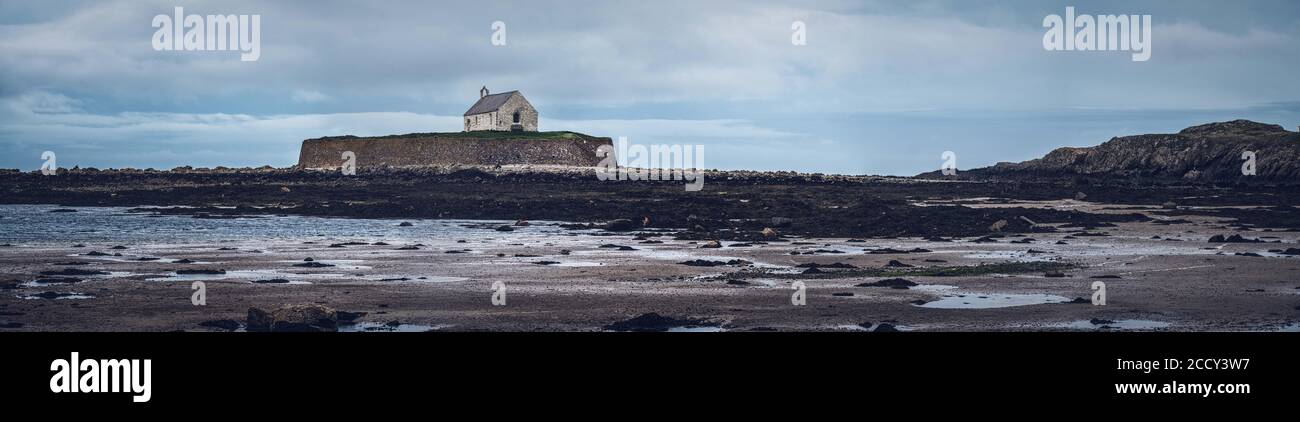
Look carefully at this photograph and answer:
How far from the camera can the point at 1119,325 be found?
1330 cm

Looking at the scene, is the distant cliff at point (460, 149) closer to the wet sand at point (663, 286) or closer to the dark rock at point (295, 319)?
the wet sand at point (663, 286)

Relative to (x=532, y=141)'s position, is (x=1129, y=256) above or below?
below

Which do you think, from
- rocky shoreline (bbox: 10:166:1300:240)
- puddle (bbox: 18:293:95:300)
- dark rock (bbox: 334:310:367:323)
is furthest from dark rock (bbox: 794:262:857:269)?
puddle (bbox: 18:293:95:300)

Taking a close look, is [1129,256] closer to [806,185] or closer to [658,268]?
[658,268]

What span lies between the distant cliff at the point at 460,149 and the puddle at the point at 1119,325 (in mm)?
67230

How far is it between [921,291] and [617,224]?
1691 cm

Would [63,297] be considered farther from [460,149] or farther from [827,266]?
[460,149]

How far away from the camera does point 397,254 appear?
24.2m

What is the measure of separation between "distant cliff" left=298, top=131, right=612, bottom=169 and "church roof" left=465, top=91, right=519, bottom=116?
227 cm

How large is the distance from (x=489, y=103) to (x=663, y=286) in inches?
2737

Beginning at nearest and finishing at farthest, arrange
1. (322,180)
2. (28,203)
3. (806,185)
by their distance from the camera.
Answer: (28,203) < (806,185) < (322,180)

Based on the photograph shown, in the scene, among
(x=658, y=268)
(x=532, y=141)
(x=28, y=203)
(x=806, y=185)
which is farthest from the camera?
(x=532, y=141)

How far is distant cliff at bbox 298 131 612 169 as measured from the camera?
3137 inches
